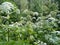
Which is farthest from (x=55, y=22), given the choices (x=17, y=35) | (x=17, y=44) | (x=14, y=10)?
(x=17, y=44)

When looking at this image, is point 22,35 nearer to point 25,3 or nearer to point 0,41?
point 0,41

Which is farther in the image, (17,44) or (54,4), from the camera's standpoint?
(54,4)

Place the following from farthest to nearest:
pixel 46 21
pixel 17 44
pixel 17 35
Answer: pixel 46 21 < pixel 17 35 < pixel 17 44

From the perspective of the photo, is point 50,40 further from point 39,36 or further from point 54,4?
point 54,4

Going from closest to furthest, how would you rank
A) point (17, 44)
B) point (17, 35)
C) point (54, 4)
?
1. point (17, 44)
2. point (17, 35)
3. point (54, 4)

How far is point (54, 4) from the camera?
359 inches

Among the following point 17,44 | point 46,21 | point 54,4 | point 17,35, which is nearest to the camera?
point 17,44

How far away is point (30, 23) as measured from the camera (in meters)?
7.01

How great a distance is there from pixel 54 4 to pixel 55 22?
150 centimetres

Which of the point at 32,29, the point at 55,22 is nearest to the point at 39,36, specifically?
the point at 32,29

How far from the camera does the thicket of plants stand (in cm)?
619

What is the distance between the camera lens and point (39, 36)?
21.2 ft

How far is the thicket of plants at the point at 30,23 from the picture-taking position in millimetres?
6191

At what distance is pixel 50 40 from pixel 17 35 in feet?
2.75
